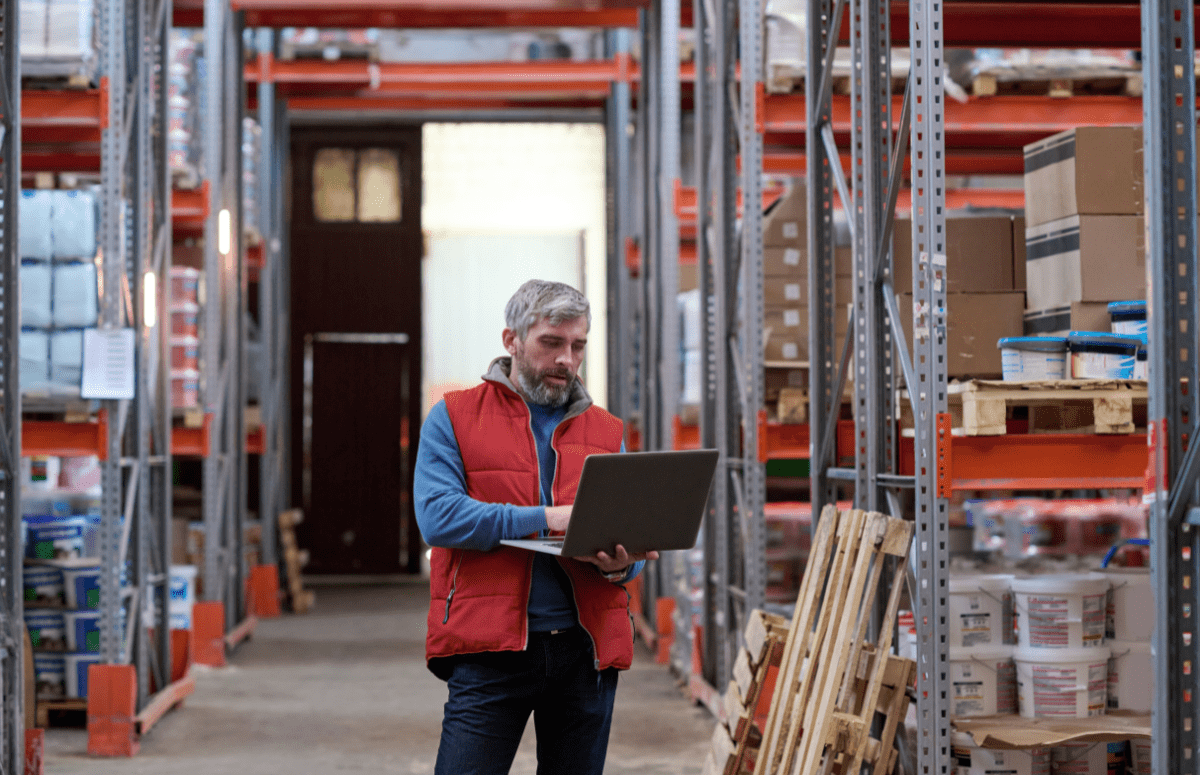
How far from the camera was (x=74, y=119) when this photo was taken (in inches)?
282

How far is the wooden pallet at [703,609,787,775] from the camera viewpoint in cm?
523

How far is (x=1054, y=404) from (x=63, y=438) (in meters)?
5.04

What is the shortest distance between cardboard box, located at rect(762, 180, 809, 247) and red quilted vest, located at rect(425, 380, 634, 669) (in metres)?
3.85

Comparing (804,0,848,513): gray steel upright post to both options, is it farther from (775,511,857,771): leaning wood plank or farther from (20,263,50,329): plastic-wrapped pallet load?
(20,263,50,329): plastic-wrapped pallet load

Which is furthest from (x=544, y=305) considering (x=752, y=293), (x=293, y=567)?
(x=293, y=567)

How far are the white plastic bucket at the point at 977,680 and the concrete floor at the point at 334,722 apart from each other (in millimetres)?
1965

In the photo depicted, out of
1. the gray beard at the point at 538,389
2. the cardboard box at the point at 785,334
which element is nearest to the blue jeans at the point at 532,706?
the gray beard at the point at 538,389

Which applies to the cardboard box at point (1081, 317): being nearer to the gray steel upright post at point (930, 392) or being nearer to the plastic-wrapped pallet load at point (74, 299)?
the gray steel upright post at point (930, 392)

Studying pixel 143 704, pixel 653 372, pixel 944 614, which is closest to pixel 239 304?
pixel 653 372

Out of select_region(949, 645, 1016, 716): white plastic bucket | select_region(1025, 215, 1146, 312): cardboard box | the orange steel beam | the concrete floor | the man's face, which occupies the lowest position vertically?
the concrete floor

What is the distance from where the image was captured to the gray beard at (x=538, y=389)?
3367 millimetres

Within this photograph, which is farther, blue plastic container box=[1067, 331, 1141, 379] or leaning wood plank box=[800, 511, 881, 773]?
blue plastic container box=[1067, 331, 1141, 379]

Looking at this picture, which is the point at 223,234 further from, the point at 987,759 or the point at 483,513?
the point at 483,513

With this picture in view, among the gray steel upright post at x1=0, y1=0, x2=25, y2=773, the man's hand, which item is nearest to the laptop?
the man's hand
